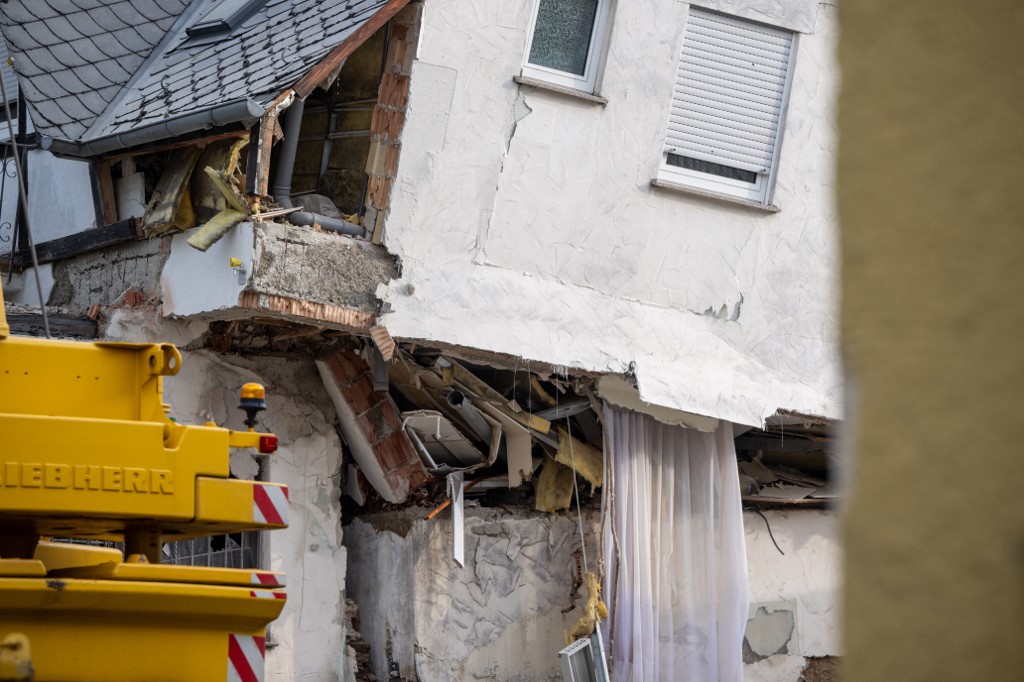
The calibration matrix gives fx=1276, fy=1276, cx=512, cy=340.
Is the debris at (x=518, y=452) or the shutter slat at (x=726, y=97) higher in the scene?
the shutter slat at (x=726, y=97)

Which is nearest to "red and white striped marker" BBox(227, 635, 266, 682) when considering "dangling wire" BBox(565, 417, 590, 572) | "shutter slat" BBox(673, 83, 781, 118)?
"dangling wire" BBox(565, 417, 590, 572)

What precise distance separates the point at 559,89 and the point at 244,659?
5.58 metres

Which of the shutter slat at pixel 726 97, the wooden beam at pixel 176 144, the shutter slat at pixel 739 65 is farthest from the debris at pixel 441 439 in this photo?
the shutter slat at pixel 739 65

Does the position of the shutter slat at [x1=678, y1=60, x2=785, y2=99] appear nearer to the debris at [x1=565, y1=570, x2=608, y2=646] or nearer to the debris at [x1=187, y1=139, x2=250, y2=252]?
the debris at [x1=187, y1=139, x2=250, y2=252]

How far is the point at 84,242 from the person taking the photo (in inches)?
414

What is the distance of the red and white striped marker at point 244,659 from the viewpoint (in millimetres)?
5594

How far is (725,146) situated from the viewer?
420 inches

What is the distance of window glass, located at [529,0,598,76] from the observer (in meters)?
9.98

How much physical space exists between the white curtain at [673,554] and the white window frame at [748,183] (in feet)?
6.47

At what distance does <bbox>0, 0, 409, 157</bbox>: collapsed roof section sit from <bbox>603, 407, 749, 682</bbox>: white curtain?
12.2ft

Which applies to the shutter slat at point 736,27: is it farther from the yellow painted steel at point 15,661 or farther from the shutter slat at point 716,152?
the yellow painted steel at point 15,661

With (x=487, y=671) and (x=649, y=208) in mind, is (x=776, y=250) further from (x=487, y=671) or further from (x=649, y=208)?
(x=487, y=671)

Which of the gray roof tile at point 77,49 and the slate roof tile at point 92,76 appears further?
the slate roof tile at point 92,76

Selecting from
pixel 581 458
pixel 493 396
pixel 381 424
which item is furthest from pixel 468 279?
pixel 581 458
